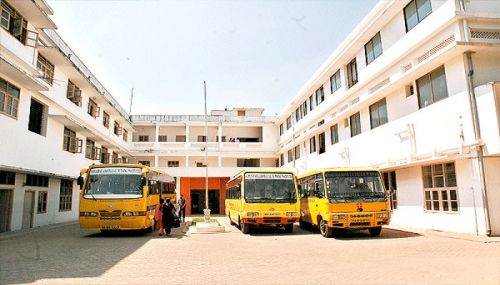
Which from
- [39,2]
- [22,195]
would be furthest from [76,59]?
[22,195]

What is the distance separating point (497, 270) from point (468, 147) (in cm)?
667

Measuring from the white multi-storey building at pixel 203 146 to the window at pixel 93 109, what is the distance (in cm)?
891

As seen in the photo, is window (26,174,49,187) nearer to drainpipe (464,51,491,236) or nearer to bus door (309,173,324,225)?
bus door (309,173,324,225)

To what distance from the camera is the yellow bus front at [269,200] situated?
14.9 m

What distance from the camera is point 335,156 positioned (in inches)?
950

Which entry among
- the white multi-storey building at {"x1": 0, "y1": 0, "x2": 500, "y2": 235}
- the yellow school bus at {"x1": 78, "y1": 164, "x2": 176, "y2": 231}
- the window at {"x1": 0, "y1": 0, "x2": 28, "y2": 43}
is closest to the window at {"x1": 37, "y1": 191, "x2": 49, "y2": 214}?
the white multi-storey building at {"x1": 0, "y1": 0, "x2": 500, "y2": 235}

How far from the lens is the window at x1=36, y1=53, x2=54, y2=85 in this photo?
64.1ft

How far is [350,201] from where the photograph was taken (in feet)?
43.2

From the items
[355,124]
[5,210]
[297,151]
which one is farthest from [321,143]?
[5,210]

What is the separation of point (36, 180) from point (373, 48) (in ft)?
66.1

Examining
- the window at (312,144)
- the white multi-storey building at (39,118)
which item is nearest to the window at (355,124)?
the window at (312,144)

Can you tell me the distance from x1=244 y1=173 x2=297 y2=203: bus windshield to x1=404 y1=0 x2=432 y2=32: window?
9.06 meters

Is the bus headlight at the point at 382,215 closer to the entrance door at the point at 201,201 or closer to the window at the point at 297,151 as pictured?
the window at the point at 297,151

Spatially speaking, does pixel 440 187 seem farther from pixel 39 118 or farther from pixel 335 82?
pixel 39 118
